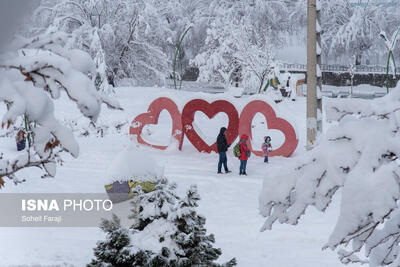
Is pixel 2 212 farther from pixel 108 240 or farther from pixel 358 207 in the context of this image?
pixel 358 207

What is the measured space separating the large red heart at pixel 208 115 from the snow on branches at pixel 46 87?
13514 millimetres

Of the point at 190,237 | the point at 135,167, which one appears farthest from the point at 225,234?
the point at 190,237

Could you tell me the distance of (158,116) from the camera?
17.2 meters

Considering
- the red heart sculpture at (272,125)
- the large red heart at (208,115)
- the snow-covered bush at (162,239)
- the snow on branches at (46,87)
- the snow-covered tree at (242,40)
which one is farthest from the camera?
the snow-covered tree at (242,40)

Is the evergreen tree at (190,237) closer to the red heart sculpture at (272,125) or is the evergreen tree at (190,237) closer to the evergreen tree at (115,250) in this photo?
the evergreen tree at (115,250)

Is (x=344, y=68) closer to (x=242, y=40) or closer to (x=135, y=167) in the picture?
(x=242, y=40)

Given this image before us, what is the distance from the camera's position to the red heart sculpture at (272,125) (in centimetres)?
1512

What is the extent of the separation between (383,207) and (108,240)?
260 cm

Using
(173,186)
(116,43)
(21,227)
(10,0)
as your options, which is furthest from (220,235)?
(116,43)

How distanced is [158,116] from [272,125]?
13.0 feet

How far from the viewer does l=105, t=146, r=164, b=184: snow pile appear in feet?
32.4

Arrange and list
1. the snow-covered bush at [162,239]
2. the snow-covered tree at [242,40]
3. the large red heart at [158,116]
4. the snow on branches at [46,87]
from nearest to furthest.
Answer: the snow on branches at [46,87] < the snow-covered bush at [162,239] < the large red heart at [158,116] < the snow-covered tree at [242,40]

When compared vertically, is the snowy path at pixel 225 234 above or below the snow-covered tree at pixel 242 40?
below

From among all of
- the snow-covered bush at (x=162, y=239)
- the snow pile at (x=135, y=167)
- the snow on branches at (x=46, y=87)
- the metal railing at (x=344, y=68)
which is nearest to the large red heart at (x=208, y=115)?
the snow pile at (x=135, y=167)
